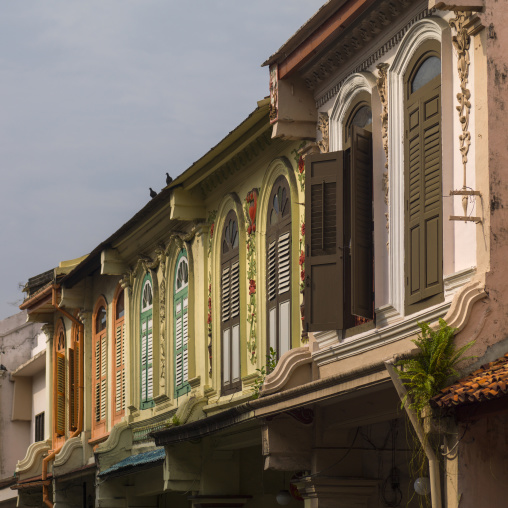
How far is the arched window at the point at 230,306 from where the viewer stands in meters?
15.6

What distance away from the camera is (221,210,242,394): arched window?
15625 mm

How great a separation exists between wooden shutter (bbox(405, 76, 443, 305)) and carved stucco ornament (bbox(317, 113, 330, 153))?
1816 mm

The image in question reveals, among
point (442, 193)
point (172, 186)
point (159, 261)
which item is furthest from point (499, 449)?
point (159, 261)

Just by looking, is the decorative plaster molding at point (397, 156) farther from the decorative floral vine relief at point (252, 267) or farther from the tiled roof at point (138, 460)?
the tiled roof at point (138, 460)

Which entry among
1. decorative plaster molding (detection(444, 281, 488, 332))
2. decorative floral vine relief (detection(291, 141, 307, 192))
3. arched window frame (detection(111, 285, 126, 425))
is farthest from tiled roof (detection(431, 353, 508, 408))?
arched window frame (detection(111, 285, 126, 425))

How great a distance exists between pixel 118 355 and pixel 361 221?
10.2m

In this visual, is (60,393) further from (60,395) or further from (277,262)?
(277,262)

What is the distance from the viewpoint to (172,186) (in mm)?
16891

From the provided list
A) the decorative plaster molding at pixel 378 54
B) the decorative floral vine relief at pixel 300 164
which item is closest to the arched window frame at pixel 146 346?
the decorative floral vine relief at pixel 300 164

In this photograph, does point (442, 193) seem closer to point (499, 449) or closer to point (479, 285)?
point (479, 285)

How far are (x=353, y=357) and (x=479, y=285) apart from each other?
7.72 feet

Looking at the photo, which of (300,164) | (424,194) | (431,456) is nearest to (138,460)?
(300,164)

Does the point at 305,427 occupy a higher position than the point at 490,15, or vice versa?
the point at 490,15

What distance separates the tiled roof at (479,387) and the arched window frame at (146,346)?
1032 centimetres
